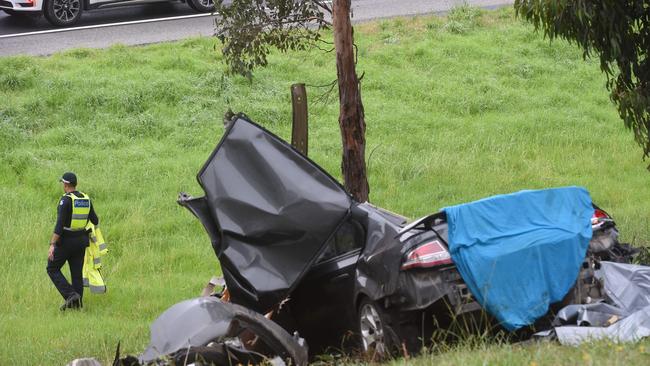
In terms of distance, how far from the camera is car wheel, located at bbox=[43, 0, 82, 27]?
21.5 meters

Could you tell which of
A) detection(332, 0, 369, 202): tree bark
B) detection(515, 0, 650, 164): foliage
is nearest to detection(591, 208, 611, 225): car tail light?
detection(515, 0, 650, 164): foliage

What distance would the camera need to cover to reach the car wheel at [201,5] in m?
23.0

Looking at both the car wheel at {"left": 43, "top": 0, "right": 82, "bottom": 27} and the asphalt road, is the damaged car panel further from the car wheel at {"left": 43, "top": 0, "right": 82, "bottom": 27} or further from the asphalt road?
the car wheel at {"left": 43, "top": 0, "right": 82, "bottom": 27}

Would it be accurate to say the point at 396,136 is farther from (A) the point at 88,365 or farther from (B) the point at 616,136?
(A) the point at 88,365

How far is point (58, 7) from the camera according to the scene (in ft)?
70.7

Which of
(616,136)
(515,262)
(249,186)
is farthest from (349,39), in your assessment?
(616,136)

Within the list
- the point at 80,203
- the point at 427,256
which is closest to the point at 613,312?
the point at 427,256

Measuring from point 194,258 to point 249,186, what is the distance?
517 centimetres

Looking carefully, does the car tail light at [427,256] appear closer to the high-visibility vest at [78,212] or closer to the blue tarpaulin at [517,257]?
the blue tarpaulin at [517,257]

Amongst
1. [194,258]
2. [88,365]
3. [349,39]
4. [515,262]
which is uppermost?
[349,39]

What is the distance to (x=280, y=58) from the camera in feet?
68.3

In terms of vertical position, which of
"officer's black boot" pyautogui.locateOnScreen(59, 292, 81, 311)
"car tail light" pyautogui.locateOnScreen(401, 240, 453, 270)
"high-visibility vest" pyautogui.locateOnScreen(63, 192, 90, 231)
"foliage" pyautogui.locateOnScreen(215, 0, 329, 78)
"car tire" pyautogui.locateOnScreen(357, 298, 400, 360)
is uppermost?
"foliage" pyautogui.locateOnScreen(215, 0, 329, 78)

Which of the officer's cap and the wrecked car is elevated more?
the wrecked car

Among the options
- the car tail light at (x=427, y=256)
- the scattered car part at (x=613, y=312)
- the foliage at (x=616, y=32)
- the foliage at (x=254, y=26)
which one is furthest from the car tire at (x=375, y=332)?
the foliage at (x=254, y=26)
